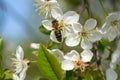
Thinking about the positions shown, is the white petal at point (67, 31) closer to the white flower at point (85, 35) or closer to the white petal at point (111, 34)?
the white flower at point (85, 35)

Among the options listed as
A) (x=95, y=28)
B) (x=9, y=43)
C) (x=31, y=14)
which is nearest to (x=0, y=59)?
(x=95, y=28)

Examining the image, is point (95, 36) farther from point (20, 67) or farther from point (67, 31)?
point (20, 67)

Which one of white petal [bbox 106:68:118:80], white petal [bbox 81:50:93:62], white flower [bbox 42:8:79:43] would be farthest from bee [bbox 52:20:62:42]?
white petal [bbox 106:68:118:80]

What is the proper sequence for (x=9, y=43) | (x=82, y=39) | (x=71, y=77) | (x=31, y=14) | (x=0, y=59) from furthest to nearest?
(x=31, y=14)
(x=9, y=43)
(x=0, y=59)
(x=82, y=39)
(x=71, y=77)

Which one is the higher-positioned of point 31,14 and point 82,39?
point 82,39

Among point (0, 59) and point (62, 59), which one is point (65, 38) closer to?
point (62, 59)

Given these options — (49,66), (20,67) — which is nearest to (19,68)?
(20,67)

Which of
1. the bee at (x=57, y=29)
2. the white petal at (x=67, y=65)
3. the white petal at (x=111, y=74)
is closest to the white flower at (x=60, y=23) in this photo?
→ the bee at (x=57, y=29)
